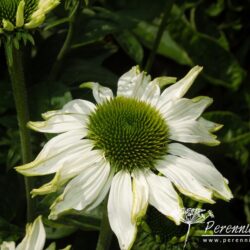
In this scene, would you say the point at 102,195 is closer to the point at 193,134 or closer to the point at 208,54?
the point at 193,134

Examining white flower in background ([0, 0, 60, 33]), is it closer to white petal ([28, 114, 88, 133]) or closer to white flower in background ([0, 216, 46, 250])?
white petal ([28, 114, 88, 133])

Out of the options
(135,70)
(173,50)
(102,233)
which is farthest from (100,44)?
(102,233)

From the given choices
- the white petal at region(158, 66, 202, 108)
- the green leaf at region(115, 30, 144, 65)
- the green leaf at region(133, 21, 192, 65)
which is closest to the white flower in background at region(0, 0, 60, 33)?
the white petal at region(158, 66, 202, 108)

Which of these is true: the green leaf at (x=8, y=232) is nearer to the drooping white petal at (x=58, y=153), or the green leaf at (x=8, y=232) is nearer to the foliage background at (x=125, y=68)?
the foliage background at (x=125, y=68)

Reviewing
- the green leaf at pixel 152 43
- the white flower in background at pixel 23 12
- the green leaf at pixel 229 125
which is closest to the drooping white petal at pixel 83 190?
the white flower in background at pixel 23 12

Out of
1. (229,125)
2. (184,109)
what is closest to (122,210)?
(184,109)

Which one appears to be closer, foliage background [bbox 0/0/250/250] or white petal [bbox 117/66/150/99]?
white petal [bbox 117/66/150/99]

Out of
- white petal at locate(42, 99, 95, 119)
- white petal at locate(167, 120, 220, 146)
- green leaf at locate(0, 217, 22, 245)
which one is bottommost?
green leaf at locate(0, 217, 22, 245)

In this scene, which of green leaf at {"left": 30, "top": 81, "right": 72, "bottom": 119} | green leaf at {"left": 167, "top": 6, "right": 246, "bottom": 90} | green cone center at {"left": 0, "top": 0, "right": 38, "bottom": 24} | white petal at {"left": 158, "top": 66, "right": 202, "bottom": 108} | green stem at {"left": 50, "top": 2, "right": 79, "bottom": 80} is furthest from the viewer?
green leaf at {"left": 167, "top": 6, "right": 246, "bottom": 90}
